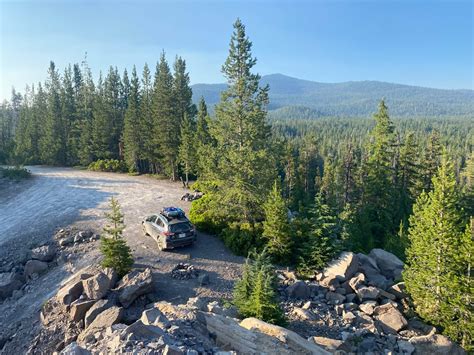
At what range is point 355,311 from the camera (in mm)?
14477

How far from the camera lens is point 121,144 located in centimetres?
5194

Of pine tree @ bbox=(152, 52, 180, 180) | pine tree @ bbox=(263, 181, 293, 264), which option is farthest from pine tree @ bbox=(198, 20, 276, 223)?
pine tree @ bbox=(152, 52, 180, 180)

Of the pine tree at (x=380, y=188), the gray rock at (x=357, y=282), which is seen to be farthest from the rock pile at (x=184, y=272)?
the pine tree at (x=380, y=188)

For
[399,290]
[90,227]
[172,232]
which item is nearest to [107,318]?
[172,232]

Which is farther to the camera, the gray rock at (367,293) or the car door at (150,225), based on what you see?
the car door at (150,225)

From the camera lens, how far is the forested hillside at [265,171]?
48.6 ft

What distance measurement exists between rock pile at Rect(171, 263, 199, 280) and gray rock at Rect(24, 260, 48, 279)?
25.6 ft

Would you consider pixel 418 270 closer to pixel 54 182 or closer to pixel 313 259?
pixel 313 259

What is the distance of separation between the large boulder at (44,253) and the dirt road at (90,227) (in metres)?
1.30

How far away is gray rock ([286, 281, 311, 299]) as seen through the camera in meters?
15.3

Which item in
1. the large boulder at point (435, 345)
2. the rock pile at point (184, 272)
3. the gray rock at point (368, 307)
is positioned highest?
the rock pile at point (184, 272)

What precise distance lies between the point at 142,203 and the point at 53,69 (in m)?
63.0

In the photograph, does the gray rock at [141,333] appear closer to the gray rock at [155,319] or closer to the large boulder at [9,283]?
the gray rock at [155,319]

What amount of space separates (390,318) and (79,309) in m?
12.6
